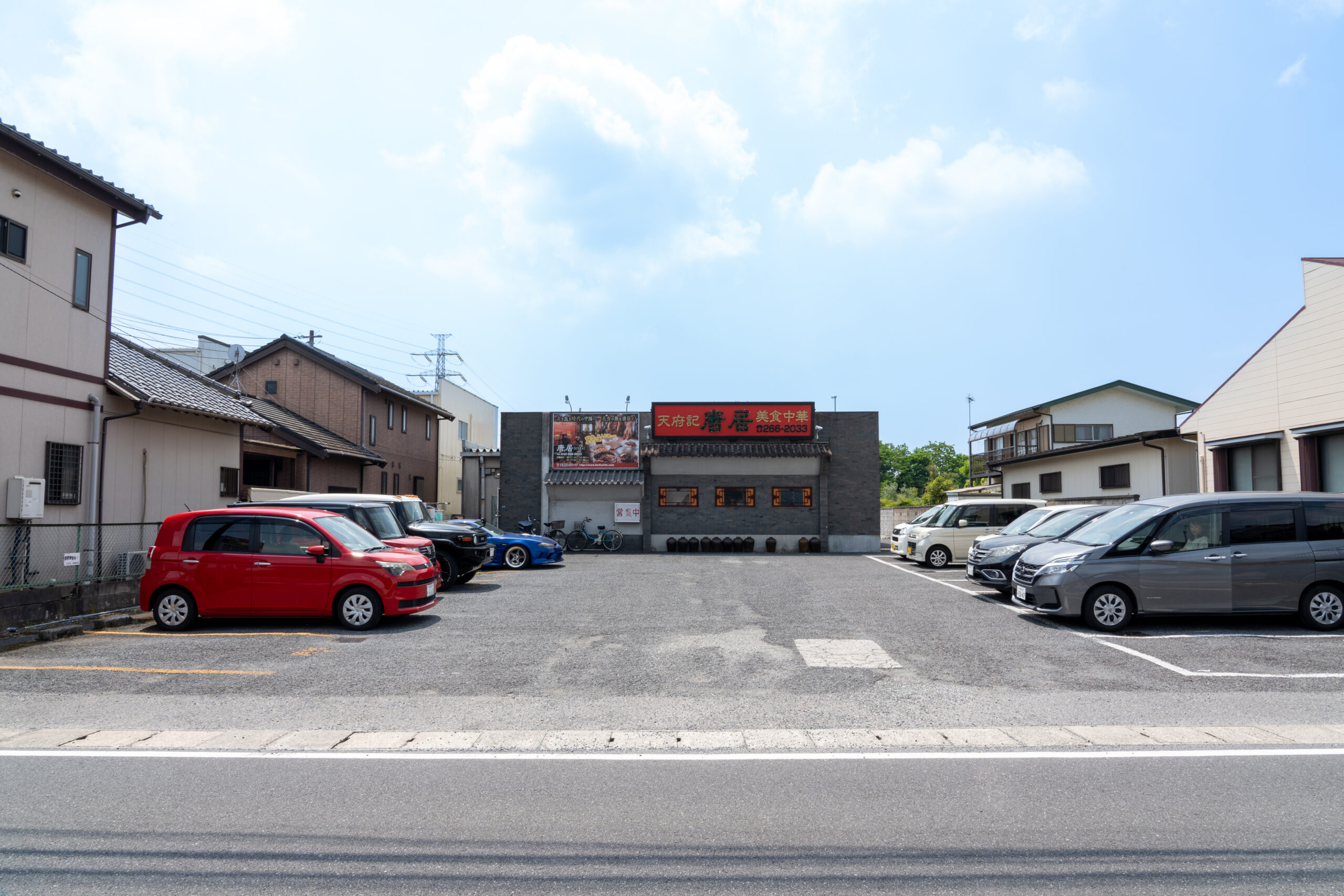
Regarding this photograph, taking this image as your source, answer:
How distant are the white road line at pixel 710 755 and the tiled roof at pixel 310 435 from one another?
17921 millimetres

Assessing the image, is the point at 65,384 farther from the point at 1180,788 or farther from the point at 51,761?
the point at 1180,788

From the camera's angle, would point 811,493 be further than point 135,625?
Yes

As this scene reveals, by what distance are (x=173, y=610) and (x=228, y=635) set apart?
1.05 meters

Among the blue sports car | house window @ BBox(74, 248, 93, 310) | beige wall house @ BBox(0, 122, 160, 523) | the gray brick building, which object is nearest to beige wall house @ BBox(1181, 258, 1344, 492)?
the gray brick building

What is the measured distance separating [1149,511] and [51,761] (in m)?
12.4

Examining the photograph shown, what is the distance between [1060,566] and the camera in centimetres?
1065

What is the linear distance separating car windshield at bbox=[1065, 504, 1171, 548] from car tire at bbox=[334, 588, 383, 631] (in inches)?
383

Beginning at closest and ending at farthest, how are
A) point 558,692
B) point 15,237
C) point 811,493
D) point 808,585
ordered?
1. point 558,692
2. point 15,237
3. point 808,585
4. point 811,493

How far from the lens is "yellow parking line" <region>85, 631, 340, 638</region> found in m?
10.0

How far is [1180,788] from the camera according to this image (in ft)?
15.7

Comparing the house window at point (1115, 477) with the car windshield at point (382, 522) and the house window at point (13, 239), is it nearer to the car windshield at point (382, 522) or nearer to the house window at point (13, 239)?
the car windshield at point (382, 522)

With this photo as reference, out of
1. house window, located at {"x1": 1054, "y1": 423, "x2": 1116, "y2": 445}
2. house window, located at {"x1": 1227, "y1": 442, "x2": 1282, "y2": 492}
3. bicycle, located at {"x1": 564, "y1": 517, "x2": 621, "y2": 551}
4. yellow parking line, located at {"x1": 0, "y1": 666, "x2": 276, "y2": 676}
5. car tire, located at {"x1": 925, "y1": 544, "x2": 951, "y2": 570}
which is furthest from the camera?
house window, located at {"x1": 1054, "y1": 423, "x2": 1116, "y2": 445}

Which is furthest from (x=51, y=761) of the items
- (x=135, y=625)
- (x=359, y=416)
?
(x=359, y=416)

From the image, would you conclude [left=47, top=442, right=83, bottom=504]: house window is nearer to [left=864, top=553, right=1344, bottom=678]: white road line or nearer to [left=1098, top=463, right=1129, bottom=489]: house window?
[left=864, top=553, right=1344, bottom=678]: white road line
